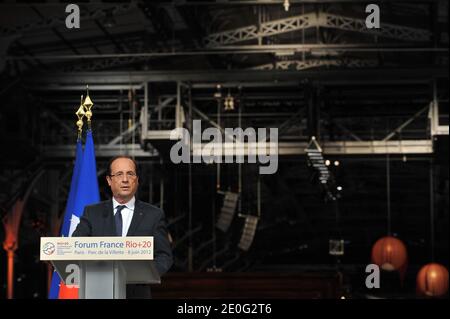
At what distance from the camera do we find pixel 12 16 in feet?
46.5

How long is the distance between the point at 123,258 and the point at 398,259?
460 inches

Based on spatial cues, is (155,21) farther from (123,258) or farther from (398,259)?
(123,258)

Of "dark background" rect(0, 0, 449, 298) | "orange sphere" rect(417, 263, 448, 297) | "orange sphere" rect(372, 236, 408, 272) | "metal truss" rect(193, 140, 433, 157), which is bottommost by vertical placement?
"orange sphere" rect(417, 263, 448, 297)

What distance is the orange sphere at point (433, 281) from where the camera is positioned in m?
16.4

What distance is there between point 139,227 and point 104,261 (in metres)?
0.63

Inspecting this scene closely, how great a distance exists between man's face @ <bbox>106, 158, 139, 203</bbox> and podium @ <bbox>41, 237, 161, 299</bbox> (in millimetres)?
522

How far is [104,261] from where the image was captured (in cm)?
484

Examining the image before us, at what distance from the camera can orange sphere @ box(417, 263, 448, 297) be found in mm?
16359

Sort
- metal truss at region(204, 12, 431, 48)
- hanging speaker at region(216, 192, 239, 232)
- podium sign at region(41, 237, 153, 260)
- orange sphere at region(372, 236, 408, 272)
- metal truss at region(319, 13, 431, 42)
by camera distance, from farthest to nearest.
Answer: hanging speaker at region(216, 192, 239, 232)
orange sphere at region(372, 236, 408, 272)
metal truss at region(204, 12, 431, 48)
metal truss at region(319, 13, 431, 42)
podium sign at region(41, 237, 153, 260)

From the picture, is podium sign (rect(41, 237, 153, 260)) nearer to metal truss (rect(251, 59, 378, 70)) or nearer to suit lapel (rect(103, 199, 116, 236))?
suit lapel (rect(103, 199, 116, 236))

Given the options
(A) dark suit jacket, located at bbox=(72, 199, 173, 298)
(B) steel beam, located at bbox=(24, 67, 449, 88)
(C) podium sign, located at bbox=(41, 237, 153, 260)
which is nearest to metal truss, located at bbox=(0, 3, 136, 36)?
(B) steel beam, located at bbox=(24, 67, 449, 88)

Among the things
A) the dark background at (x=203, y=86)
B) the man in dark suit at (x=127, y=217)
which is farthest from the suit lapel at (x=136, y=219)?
the dark background at (x=203, y=86)

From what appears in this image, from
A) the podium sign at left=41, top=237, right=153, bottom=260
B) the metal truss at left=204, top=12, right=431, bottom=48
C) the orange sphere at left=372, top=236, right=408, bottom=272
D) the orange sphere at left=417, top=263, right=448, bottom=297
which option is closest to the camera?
the podium sign at left=41, top=237, right=153, bottom=260
